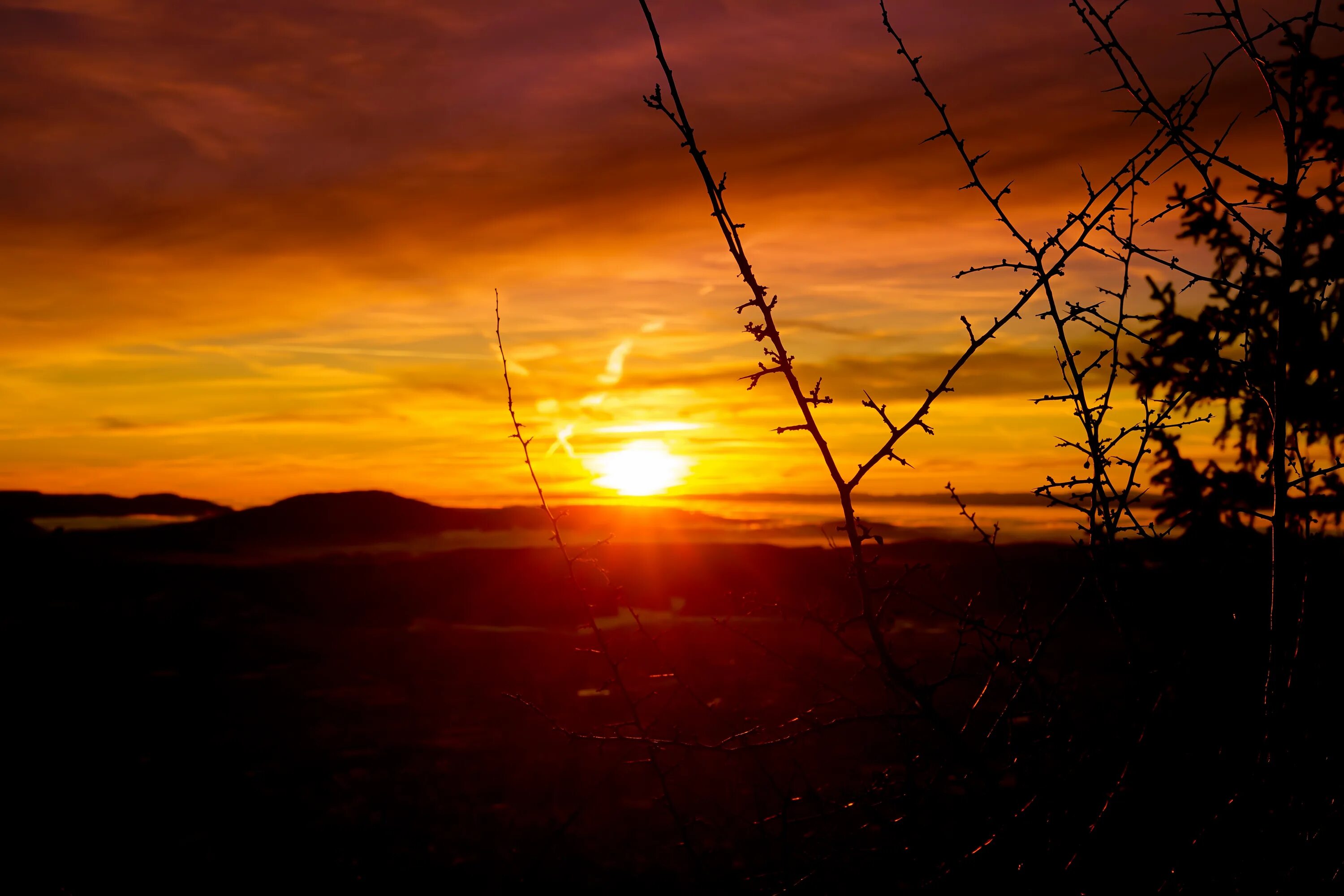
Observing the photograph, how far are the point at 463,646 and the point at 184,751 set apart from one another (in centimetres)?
770

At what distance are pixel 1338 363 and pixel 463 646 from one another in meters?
20.2

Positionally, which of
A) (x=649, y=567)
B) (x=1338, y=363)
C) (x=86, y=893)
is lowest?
(x=86, y=893)

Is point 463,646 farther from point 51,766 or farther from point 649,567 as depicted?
point 51,766

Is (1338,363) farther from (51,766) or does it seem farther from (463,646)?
(463,646)

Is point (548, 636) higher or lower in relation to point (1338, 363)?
lower

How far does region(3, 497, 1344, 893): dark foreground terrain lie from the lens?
233 centimetres

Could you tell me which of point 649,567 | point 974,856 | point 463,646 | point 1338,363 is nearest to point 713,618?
point 974,856

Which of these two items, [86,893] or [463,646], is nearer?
[86,893]

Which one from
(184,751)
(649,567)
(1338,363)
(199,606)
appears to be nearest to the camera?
(1338,363)

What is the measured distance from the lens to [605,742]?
288 cm

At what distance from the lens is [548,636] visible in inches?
840

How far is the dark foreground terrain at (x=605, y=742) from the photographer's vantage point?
233 centimetres

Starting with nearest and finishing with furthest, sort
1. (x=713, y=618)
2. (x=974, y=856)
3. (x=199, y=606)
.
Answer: (x=974, y=856) → (x=713, y=618) → (x=199, y=606)

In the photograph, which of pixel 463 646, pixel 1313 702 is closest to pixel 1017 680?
pixel 1313 702
